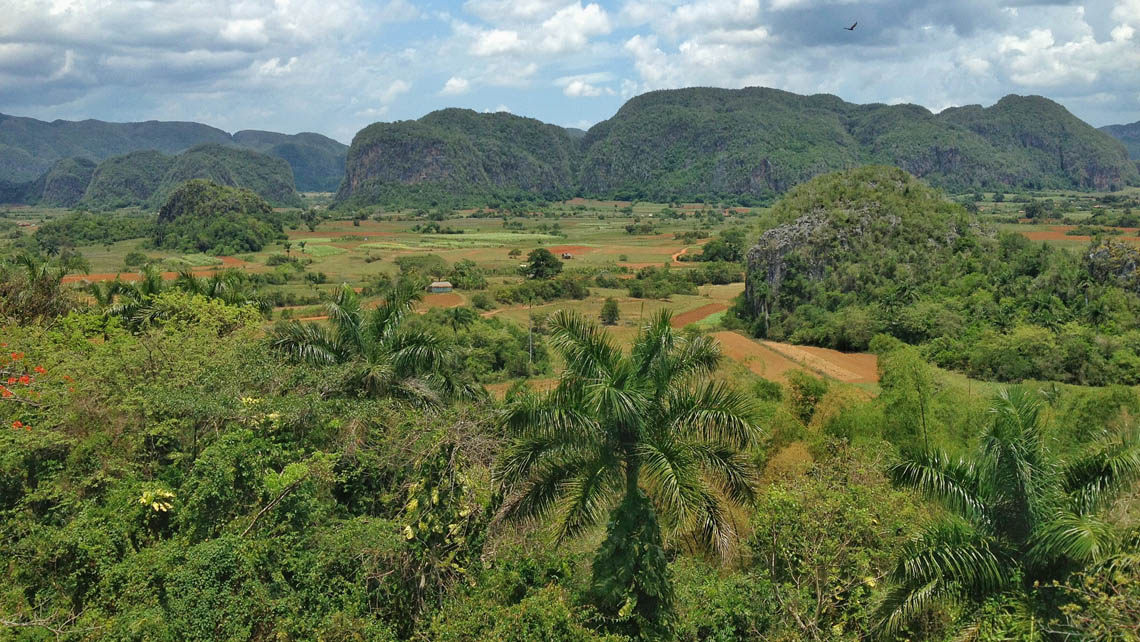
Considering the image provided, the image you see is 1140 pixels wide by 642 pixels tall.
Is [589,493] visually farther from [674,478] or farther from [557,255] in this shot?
[557,255]

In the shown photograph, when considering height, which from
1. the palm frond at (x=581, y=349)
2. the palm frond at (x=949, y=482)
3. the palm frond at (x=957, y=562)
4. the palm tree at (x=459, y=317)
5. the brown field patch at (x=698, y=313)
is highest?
the palm frond at (x=581, y=349)

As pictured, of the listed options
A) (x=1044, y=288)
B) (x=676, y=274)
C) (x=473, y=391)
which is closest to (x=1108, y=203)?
(x=676, y=274)

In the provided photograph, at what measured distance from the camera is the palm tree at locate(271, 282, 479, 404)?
464 inches

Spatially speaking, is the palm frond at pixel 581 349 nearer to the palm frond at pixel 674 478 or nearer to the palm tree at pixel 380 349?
the palm frond at pixel 674 478

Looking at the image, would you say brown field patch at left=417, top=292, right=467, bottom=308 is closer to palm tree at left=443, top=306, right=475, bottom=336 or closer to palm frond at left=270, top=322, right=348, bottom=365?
palm tree at left=443, top=306, right=475, bottom=336

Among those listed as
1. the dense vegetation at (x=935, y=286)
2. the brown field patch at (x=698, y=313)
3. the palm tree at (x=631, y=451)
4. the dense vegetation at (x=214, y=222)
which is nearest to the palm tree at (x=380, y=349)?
the palm tree at (x=631, y=451)

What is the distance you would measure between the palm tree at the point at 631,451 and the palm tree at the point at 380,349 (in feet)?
13.6

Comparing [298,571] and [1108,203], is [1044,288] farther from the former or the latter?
[1108,203]

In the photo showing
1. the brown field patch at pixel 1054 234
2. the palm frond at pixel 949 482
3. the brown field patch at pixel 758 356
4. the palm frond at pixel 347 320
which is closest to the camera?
the palm frond at pixel 949 482

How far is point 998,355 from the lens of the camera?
30531mm

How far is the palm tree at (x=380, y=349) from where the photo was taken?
11.8 metres

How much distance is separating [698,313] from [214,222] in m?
68.8

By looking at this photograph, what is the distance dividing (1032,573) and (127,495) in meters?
10.2

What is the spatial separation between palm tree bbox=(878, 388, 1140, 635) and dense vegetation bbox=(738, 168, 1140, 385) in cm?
2548
